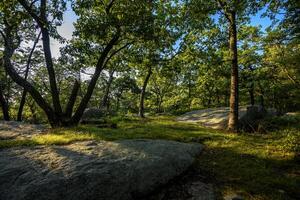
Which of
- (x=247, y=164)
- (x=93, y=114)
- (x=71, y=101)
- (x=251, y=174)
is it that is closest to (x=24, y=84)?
(x=71, y=101)

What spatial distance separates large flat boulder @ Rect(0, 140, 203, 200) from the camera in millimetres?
3807

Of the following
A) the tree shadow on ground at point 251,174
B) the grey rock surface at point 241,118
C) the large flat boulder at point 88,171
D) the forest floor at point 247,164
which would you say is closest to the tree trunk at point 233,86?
the grey rock surface at point 241,118

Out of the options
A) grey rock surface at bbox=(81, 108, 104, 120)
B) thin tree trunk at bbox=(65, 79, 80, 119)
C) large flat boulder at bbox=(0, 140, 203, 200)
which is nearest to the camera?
large flat boulder at bbox=(0, 140, 203, 200)

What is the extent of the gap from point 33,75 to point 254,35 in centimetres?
2765

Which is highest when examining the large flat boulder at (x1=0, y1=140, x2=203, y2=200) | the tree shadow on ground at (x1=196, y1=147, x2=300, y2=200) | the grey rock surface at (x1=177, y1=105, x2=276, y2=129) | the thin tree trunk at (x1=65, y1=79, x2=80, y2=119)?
the thin tree trunk at (x1=65, y1=79, x2=80, y2=119)

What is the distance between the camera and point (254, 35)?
2297 centimetres

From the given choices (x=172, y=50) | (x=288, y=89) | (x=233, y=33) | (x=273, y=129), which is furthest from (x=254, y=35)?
(x=273, y=129)

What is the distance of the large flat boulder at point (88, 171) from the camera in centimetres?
381

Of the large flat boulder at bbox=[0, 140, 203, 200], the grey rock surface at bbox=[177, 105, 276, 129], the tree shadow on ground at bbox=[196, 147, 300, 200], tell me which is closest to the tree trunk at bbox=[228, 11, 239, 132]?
the grey rock surface at bbox=[177, 105, 276, 129]

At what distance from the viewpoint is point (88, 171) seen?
13.9 ft

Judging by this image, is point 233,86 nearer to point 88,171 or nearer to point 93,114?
point 88,171

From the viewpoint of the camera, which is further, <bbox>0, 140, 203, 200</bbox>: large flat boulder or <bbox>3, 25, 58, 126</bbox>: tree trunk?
<bbox>3, 25, 58, 126</bbox>: tree trunk

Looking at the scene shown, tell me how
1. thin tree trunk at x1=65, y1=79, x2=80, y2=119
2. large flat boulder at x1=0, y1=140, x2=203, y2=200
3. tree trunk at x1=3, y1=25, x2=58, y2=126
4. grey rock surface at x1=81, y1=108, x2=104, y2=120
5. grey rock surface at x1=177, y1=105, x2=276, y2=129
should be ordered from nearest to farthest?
large flat boulder at x1=0, y1=140, x2=203, y2=200 < tree trunk at x1=3, y1=25, x2=58, y2=126 < thin tree trunk at x1=65, y1=79, x2=80, y2=119 < grey rock surface at x1=177, y1=105, x2=276, y2=129 < grey rock surface at x1=81, y1=108, x2=104, y2=120

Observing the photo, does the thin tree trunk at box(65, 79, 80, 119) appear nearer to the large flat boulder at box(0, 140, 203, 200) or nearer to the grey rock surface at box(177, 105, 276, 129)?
the large flat boulder at box(0, 140, 203, 200)
